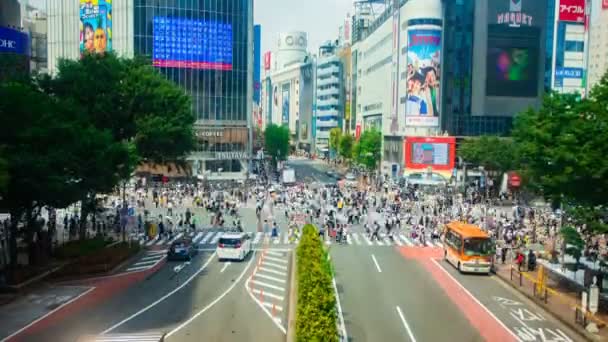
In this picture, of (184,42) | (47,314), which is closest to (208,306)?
(47,314)

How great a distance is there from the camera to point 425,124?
96125 millimetres

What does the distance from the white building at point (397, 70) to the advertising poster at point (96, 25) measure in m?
42.1

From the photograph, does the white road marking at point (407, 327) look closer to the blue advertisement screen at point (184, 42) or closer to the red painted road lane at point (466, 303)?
the red painted road lane at point (466, 303)

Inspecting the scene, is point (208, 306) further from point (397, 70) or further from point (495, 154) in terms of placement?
point (397, 70)

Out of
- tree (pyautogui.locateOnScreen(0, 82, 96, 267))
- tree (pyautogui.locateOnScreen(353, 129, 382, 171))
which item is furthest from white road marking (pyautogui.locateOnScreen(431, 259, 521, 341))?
tree (pyautogui.locateOnScreen(353, 129, 382, 171))

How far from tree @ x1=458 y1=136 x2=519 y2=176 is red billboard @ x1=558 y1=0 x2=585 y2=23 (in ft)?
A: 49.8

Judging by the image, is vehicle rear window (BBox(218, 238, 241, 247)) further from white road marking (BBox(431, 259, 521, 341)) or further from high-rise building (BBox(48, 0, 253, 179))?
high-rise building (BBox(48, 0, 253, 179))

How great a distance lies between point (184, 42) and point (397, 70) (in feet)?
114

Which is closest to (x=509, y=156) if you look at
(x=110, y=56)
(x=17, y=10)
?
(x=110, y=56)

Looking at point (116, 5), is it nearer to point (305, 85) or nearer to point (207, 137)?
point (207, 137)

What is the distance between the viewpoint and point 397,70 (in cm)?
10731

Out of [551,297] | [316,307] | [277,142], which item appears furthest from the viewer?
[277,142]

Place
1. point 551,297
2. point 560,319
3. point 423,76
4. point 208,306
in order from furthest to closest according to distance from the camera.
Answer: point 423,76, point 551,297, point 208,306, point 560,319

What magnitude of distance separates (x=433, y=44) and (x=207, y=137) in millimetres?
34411
